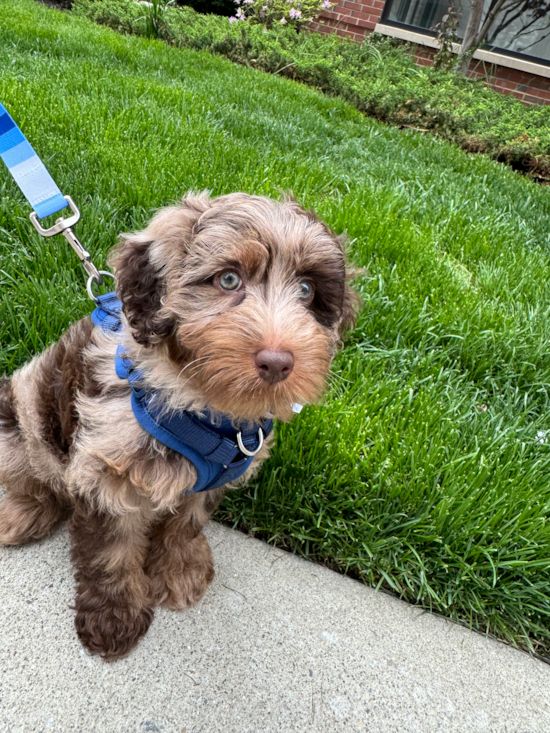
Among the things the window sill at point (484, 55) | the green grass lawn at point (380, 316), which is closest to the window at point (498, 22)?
the window sill at point (484, 55)

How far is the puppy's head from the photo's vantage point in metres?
1.66

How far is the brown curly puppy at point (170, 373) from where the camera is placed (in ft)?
5.60

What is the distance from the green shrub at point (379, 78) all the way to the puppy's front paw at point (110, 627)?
28.7 feet

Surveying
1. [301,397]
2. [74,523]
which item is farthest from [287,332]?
[74,523]

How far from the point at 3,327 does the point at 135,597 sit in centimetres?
160

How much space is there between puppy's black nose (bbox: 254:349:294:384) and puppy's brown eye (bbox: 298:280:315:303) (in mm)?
327

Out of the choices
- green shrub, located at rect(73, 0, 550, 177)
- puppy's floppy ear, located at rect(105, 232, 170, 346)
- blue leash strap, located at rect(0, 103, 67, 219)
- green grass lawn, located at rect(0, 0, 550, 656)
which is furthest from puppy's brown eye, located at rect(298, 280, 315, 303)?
green shrub, located at rect(73, 0, 550, 177)

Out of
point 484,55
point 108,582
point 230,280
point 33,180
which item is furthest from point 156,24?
point 108,582

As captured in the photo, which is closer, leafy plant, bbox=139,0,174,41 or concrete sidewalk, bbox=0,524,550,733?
concrete sidewalk, bbox=0,524,550,733

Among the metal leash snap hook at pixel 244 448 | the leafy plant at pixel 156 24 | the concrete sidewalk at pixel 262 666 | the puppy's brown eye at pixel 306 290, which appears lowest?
the concrete sidewalk at pixel 262 666

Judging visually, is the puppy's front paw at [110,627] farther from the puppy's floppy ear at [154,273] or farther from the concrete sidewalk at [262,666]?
the puppy's floppy ear at [154,273]

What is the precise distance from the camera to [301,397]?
5.68ft

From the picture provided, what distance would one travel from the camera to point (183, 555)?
7.86 feet

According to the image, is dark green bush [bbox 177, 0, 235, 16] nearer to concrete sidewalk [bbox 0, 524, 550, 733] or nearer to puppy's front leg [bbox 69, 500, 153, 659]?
concrete sidewalk [bbox 0, 524, 550, 733]
